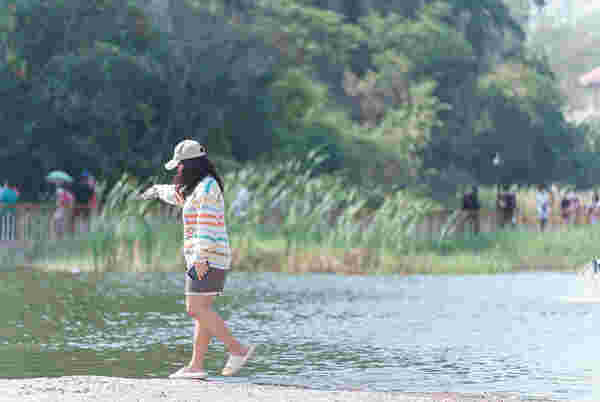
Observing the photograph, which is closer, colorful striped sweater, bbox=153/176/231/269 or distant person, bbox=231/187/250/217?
colorful striped sweater, bbox=153/176/231/269

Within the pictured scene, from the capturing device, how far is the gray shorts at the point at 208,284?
10094mm

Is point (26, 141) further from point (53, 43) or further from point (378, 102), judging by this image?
point (378, 102)

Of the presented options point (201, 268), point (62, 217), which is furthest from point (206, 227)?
point (62, 217)

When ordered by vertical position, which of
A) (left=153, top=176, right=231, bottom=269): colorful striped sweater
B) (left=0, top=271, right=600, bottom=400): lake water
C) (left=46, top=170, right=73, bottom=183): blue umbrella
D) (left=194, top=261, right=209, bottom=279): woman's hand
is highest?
(left=46, top=170, right=73, bottom=183): blue umbrella

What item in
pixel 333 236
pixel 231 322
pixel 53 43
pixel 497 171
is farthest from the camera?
pixel 497 171

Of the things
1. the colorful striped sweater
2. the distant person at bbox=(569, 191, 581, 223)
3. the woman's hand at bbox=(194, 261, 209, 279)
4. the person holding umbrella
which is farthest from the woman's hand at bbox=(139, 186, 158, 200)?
the distant person at bbox=(569, 191, 581, 223)

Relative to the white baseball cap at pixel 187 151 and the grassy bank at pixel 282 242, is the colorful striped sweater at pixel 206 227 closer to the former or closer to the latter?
the white baseball cap at pixel 187 151

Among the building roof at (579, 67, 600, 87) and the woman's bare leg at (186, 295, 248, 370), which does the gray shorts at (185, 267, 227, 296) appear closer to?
the woman's bare leg at (186, 295, 248, 370)

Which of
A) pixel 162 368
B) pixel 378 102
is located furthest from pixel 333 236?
pixel 378 102

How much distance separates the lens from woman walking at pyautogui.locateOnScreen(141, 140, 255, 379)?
32.8 feet

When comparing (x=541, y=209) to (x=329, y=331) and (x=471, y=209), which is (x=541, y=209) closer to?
(x=471, y=209)

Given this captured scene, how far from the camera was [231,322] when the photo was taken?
16.3m

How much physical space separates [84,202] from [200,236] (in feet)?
68.1

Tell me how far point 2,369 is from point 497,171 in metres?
50.0
